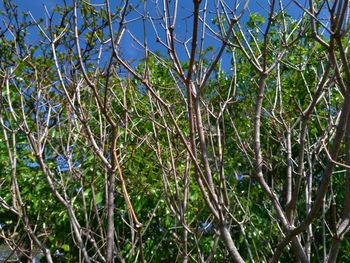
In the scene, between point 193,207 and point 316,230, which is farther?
point 316,230

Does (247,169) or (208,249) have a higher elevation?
(247,169)

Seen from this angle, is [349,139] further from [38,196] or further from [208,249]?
[38,196]

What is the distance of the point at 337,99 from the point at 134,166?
203 centimetres

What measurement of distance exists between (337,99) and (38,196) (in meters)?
2.74

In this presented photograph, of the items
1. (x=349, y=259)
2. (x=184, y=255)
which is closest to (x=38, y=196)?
(x=184, y=255)

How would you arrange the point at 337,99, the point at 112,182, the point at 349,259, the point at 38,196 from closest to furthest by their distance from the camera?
1. the point at 112,182
2. the point at 38,196
3. the point at 349,259
4. the point at 337,99

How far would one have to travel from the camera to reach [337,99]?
5.45 m

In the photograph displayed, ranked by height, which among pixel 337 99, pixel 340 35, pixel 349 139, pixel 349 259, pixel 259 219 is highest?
pixel 337 99

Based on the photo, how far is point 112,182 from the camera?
240 cm

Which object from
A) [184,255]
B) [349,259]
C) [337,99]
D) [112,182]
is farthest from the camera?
[337,99]

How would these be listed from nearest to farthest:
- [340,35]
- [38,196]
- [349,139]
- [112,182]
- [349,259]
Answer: [340,35], [349,139], [112,182], [38,196], [349,259]

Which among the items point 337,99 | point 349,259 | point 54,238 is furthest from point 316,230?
point 54,238

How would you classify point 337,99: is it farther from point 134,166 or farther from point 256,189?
point 134,166

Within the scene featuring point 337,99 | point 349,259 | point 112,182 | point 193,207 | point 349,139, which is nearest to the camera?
point 349,139
